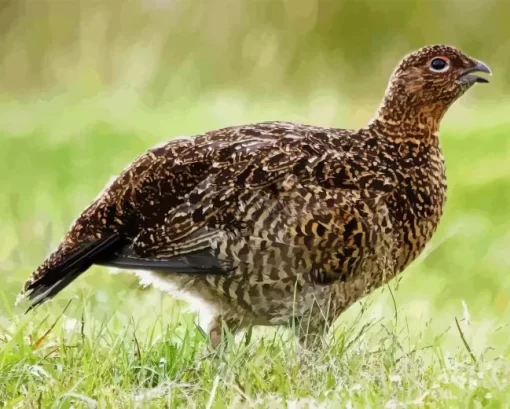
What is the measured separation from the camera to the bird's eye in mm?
5395

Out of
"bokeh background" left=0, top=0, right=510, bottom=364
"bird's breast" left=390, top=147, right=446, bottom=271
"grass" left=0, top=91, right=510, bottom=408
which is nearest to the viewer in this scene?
"grass" left=0, top=91, right=510, bottom=408

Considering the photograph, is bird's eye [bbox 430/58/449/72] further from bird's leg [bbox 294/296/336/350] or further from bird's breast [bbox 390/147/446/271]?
bird's leg [bbox 294/296/336/350]

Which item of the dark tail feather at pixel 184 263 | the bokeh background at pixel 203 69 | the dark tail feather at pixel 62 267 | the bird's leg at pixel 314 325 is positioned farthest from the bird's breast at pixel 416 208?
the bokeh background at pixel 203 69

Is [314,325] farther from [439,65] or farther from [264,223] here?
[439,65]

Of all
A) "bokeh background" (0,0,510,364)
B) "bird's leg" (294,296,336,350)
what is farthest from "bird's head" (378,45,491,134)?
"bokeh background" (0,0,510,364)

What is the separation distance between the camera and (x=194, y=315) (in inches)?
222

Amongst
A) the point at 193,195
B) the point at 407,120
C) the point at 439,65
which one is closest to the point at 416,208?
the point at 407,120

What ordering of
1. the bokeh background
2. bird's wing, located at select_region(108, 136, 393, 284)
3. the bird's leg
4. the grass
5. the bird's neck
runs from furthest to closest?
1. the bokeh background
2. the bird's neck
3. the bird's leg
4. bird's wing, located at select_region(108, 136, 393, 284)
5. the grass

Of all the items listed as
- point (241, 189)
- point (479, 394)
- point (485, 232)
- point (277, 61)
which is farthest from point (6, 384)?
point (277, 61)

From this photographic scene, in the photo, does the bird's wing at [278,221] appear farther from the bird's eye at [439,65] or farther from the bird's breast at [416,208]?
the bird's eye at [439,65]

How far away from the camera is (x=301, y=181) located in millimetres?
4891

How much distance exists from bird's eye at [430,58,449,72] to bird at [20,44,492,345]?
43 cm

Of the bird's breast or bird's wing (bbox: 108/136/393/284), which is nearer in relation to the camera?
bird's wing (bbox: 108/136/393/284)

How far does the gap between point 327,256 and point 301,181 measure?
1.20ft
